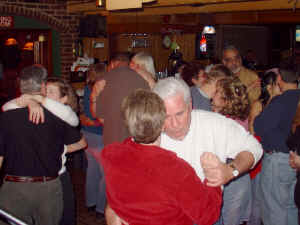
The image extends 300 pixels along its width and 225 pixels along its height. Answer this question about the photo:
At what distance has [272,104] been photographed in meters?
2.82

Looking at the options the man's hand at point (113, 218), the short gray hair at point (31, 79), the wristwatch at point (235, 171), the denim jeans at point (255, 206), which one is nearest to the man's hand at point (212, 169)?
the wristwatch at point (235, 171)

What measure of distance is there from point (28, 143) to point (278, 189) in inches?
76.5

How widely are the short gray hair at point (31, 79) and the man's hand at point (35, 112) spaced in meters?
0.14

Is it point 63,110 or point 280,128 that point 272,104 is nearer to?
point 280,128

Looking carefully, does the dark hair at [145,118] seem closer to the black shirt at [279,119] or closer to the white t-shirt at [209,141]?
the white t-shirt at [209,141]

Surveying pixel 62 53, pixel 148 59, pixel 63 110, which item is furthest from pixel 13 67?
pixel 63 110

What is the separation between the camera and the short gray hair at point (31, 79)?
2384mm

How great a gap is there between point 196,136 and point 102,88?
5.04 ft

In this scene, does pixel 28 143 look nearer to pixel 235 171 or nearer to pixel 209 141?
pixel 209 141

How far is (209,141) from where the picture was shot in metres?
1.97

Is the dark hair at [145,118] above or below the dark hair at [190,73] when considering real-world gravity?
below

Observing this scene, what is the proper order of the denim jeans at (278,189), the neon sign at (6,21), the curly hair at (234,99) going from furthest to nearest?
the neon sign at (6,21)
the denim jeans at (278,189)
the curly hair at (234,99)

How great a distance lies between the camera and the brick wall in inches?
251

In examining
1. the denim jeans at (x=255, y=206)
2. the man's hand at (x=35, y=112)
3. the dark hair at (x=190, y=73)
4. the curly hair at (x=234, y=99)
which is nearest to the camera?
the man's hand at (x=35, y=112)
